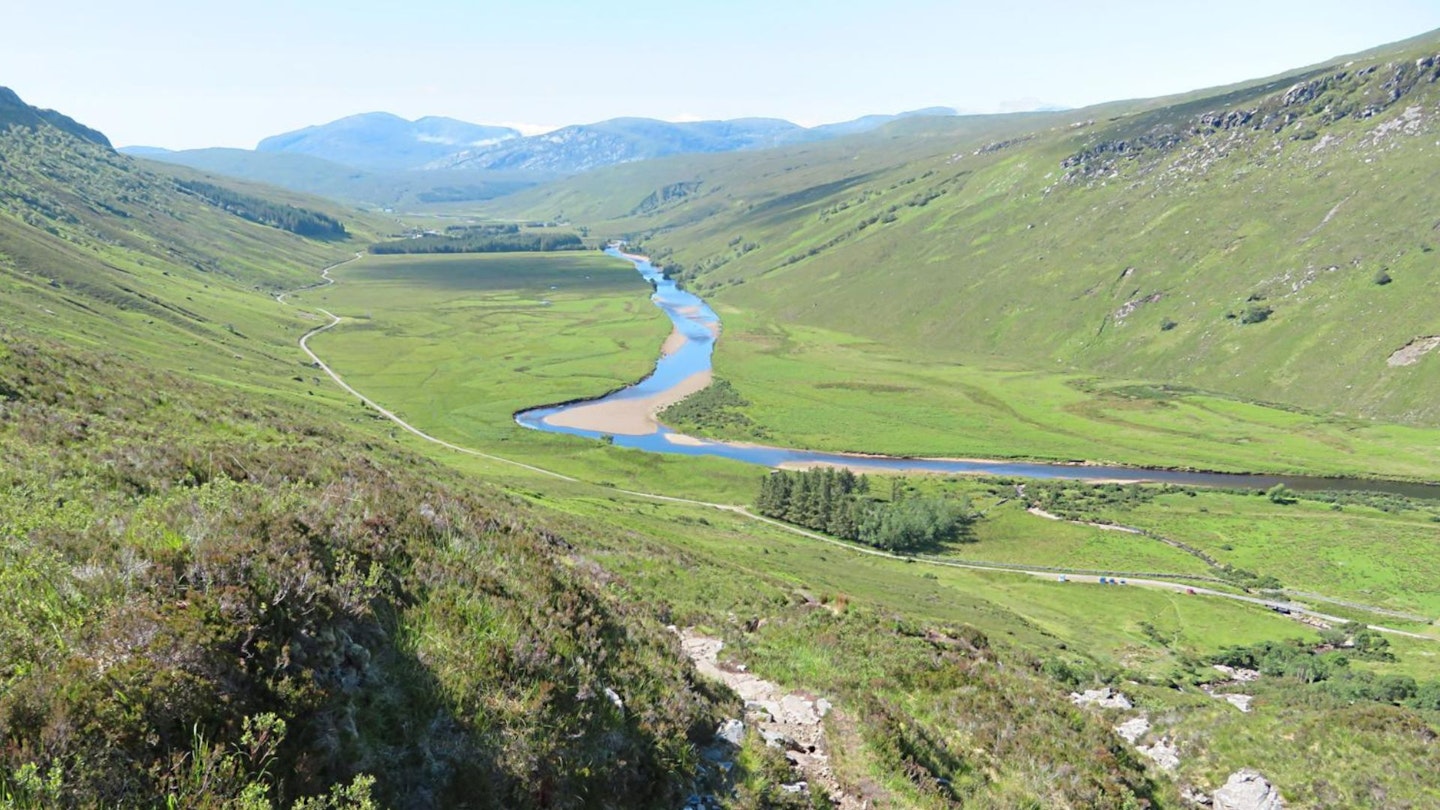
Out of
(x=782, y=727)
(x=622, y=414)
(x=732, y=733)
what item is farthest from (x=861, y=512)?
(x=732, y=733)

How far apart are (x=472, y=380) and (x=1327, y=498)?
6583 inches

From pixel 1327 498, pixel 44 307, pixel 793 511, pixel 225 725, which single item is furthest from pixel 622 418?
pixel 225 725

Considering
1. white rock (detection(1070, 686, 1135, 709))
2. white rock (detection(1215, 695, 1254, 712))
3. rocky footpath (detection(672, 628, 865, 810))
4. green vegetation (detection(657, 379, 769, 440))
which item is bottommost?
green vegetation (detection(657, 379, 769, 440))

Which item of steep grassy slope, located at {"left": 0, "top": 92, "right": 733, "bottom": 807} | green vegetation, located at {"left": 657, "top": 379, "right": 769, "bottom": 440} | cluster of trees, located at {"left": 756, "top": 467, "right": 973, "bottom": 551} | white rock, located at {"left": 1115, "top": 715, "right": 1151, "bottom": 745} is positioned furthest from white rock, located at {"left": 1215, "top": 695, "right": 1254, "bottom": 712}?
green vegetation, located at {"left": 657, "top": 379, "right": 769, "bottom": 440}

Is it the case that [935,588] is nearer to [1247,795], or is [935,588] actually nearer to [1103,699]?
[1103,699]

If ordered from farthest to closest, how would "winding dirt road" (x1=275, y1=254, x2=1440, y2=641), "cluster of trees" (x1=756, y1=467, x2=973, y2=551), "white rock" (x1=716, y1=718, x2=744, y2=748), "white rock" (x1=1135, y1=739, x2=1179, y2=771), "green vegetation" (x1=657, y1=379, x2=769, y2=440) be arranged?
"green vegetation" (x1=657, y1=379, x2=769, y2=440), "cluster of trees" (x1=756, y1=467, x2=973, y2=551), "winding dirt road" (x1=275, y1=254, x2=1440, y2=641), "white rock" (x1=1135, y1=739, x2=1179, y2=771), "white rock" (x1=716, y1=718, x2=744, y2=748)

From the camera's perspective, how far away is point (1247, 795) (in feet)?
68.3

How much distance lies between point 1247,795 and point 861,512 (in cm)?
7540

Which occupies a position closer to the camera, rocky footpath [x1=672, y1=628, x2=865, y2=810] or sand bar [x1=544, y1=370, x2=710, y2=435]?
rocky footpath [x1=672, y1=628, x2=865, y2=810]

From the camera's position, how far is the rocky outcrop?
2047 centimetres

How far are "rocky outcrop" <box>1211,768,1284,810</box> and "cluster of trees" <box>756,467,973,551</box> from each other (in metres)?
68.4

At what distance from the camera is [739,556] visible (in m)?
54.8

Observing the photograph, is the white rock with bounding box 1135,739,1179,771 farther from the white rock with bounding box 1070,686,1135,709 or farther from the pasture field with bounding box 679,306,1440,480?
the pasture field with bounding box 679,306,1440,480

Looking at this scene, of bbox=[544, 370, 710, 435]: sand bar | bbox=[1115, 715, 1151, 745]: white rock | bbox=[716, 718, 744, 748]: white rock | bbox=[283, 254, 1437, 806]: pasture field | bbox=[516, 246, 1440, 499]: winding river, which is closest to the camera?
bbox=[716, 718, 744, 748]: white rock
